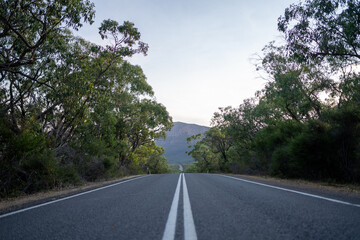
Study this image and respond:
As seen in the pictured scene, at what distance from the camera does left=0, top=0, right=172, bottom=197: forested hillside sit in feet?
28.3

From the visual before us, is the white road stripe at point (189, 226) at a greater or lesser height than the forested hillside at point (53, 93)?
lesser

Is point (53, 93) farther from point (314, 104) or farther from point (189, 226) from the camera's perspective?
point (314, 104)

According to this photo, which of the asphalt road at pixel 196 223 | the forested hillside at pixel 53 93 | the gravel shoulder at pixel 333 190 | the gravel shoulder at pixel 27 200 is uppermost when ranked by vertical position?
the forested hillside at pixel 53 93

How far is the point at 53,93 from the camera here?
35.6 feet

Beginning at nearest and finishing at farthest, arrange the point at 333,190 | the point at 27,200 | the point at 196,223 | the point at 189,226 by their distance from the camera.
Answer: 1. the point at 189,226
2. the point at 196,223
3. the point at 27,200
4. the point at 333,190

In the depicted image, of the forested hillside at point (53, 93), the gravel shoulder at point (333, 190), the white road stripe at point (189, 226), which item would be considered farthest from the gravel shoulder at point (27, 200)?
the gravel shoulder at point (333, 190)

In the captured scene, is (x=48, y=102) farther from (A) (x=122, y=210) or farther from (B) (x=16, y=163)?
(A) (x=122, y=210)

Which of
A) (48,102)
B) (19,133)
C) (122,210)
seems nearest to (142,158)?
(48,102)

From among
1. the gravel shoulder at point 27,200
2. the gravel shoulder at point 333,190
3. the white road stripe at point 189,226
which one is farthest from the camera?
the gravel shoulder at point 333,190

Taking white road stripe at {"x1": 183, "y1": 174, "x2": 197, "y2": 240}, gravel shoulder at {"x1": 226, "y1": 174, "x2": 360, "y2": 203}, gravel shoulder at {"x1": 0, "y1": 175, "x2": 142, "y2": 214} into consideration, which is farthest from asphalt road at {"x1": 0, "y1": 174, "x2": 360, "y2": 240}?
gravel shoulder at {"x1": 226, "y1": 174, "x2": 360, "y2": 203}

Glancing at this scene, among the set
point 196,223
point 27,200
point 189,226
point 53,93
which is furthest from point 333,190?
point 53,93

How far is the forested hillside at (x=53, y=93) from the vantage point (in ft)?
28.3

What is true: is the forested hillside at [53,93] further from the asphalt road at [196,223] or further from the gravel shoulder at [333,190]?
the gravel shoulder at [333,190]

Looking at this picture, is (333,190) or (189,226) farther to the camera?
(333,190)
